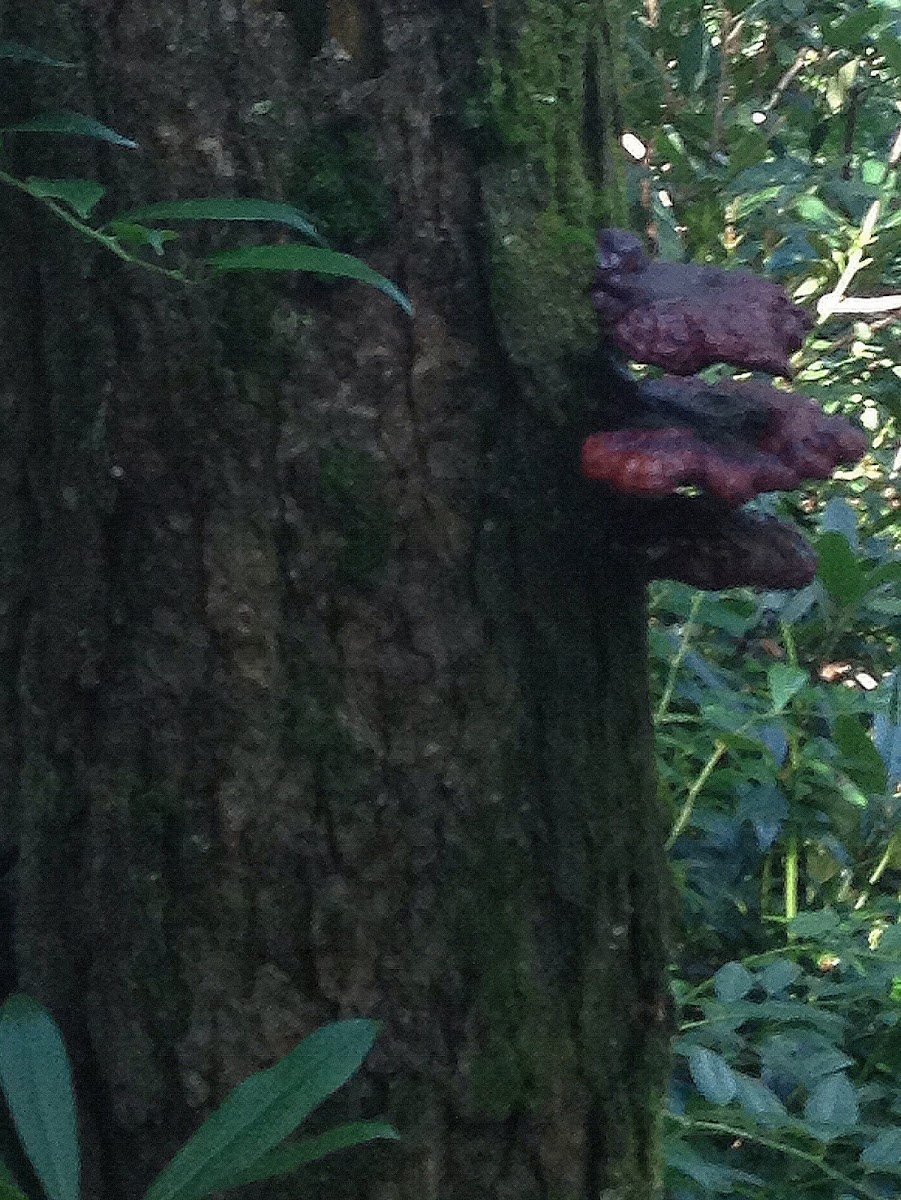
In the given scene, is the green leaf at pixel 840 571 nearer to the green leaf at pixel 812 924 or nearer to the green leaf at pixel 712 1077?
the green leaf at pixel 812 924

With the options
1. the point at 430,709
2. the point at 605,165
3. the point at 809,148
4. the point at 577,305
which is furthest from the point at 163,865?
the point at 809,148

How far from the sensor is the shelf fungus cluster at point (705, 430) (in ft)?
2.74

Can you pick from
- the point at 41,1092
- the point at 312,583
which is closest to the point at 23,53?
the point at 312,583

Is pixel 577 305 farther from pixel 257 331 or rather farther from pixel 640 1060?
pixel 640 1060

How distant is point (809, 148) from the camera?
9.18 ft

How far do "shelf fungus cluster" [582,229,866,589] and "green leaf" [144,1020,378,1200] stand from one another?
1.33 ft

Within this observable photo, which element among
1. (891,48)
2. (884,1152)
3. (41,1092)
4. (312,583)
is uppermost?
(891,48)

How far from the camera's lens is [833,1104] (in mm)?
1265

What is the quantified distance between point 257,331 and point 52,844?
16.1 inches

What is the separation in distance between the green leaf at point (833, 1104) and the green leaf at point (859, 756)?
421 mm

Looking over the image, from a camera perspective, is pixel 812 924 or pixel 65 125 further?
pixel 812 924

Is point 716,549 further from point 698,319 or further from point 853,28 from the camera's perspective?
point 853,28

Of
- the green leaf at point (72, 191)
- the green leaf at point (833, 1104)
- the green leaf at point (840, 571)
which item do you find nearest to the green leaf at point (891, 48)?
the green leaf at point (840, 571)

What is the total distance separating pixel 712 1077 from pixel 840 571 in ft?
2.45
